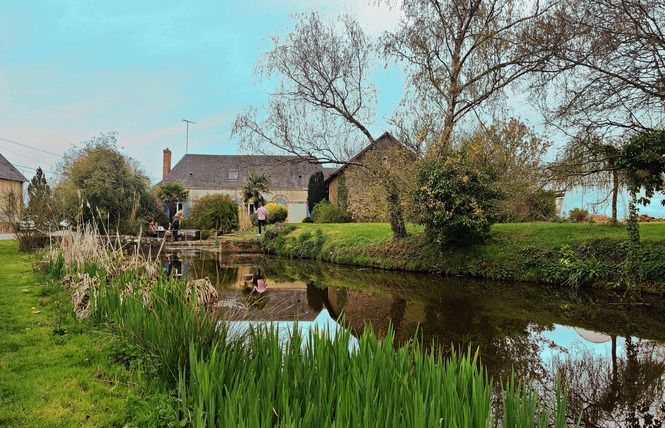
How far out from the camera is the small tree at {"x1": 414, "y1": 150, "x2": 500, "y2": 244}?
35.1 ft

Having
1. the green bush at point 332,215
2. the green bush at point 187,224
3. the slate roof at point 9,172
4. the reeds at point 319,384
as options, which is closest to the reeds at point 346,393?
the reeds at point 319,384

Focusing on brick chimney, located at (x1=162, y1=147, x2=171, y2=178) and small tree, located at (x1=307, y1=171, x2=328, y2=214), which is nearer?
small tree, located at (x1=307, y1=171, x2=328, y2=214)

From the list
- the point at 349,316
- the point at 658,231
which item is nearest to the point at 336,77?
the point at 349,316

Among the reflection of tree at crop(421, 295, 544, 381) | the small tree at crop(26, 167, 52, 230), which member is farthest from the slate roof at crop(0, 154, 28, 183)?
the reflection of tree at crop(421, 295, 544, 381)

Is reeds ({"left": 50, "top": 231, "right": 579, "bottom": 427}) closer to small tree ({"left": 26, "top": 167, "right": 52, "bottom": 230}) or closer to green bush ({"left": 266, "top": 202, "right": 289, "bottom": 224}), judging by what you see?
small tree ({"left": 26, "top": 167, "right": 52, "bottom": 230})

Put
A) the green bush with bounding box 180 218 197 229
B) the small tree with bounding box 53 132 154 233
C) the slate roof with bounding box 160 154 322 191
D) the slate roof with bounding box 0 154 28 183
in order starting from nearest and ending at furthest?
1. the small tree with bounding box 53 132 154 233
2. the green bush with bounding box 180 218 197 229
3. the slate roof with bounding box 0 154 28 183
4. the slate roof with bounding box 160 154 322 191

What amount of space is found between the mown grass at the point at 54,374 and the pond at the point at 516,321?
1.19 meters

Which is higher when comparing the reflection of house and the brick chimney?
the brick chimney

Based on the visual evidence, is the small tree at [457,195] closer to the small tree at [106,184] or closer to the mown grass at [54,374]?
the mown grass at [54,374]

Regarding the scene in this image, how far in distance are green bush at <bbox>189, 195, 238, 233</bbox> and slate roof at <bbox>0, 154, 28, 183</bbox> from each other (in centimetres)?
1544

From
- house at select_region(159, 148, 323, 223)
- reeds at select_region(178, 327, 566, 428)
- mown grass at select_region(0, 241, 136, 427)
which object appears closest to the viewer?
reeds at select_region(178, 327, 566, 428)

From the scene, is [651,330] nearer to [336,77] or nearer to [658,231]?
[658,231]

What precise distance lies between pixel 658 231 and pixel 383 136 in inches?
763

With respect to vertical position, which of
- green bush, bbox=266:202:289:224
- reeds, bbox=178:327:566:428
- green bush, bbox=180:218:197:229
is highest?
green bush, bbox=266:202:289:224
